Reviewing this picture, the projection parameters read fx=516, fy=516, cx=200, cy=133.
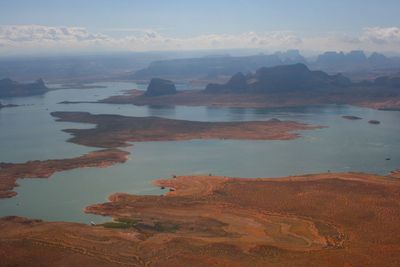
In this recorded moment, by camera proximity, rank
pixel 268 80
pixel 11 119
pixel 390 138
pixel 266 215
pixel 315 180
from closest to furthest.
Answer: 1. pixel 266 215
2. pixel 315 180
3. pixel 390 138
4. pixel 11 119
5. pixel 268 80

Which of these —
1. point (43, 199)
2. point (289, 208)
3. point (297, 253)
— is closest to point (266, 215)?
point (289, 208)

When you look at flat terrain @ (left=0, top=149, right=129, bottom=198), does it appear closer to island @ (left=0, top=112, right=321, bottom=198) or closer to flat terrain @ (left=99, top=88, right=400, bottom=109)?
island @ (left=0, top=112, right=321, bottom=198)

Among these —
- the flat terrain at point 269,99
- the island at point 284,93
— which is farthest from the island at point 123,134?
the island at point 284,93

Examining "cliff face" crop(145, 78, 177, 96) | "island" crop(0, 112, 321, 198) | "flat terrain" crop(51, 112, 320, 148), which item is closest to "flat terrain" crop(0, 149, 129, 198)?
"island" crop(0, 112, 321, 198)

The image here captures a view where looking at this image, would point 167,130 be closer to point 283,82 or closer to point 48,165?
point 48,165

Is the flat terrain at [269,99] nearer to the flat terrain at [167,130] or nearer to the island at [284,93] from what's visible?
the island at [284,93]

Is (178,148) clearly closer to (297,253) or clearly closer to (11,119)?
(297,253)
